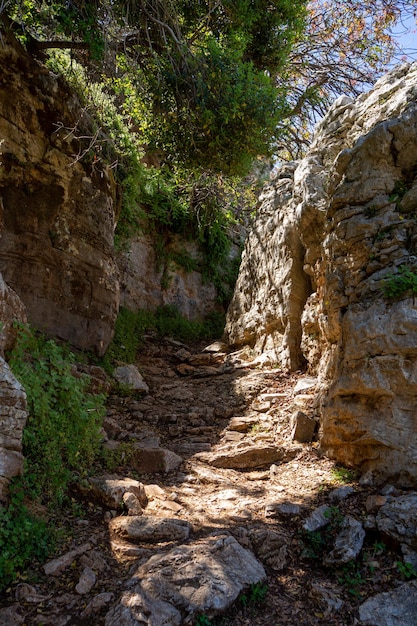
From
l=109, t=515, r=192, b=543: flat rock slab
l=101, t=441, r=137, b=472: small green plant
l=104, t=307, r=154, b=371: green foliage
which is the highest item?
l=104, t=307, r=154, b=371: green foliage

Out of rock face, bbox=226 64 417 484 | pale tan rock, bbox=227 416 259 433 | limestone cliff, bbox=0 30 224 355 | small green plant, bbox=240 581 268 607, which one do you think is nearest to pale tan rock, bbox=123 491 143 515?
small green plant, bbox=240 581 268 607

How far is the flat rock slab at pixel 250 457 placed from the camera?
525cm

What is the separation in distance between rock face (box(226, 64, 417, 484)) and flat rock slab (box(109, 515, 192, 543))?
206 cm

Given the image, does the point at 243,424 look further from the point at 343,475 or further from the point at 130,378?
the point at 130,378

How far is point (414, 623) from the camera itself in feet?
8.82

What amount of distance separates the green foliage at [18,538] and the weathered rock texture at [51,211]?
3719 millimetres

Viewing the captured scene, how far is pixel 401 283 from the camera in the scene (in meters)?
4.50

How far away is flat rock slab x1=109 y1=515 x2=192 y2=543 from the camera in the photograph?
345 cm

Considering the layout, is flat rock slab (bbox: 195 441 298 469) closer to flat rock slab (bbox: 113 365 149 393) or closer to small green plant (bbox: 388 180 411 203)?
flat rock slab (bbox: 113 365 149 393)

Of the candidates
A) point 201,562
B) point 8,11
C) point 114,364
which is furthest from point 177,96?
point 201,562

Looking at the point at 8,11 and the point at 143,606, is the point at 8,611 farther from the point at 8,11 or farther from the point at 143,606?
→ the point at 8,11

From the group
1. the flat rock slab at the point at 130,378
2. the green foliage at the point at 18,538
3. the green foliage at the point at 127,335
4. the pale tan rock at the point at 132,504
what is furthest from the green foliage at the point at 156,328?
the green foliage at the point at 18,538

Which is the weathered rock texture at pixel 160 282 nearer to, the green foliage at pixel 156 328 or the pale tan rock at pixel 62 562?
the green foliage at pixel 156 328

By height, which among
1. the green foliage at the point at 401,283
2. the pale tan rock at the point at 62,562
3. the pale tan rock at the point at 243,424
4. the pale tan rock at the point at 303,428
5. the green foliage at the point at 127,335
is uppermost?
the green foliage at the point at 401,283
